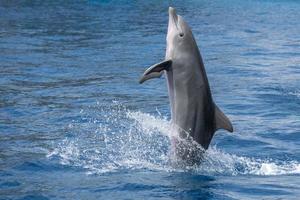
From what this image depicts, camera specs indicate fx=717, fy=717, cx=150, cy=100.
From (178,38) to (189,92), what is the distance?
0.98 m

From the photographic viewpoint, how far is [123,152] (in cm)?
1109

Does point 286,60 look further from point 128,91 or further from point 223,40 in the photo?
point 128,91

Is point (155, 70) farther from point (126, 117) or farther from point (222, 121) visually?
point (126, 117)

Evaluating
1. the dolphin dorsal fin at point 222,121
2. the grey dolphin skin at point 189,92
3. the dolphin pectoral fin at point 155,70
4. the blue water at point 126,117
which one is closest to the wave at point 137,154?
the blue water at point 126,117

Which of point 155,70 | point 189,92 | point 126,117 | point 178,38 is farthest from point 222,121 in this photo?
point 126,117

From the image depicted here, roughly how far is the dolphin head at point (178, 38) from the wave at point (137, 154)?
1.10m

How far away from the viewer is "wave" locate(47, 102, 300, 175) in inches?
399

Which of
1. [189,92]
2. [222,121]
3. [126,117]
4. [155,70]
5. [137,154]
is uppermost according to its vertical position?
[155,70]

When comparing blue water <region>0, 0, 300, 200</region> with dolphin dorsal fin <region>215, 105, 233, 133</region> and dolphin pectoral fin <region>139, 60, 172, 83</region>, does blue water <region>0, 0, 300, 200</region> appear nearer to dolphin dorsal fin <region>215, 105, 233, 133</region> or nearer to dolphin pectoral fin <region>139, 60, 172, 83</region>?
dolphin dorsal fin <region>215, 105, 233, 133</region>

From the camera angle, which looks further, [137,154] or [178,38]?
[137,154]

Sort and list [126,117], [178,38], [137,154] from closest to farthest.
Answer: [178,38] → [137,154] → [126,117]

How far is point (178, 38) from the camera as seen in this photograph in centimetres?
1028

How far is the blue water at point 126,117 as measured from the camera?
9.51 meters

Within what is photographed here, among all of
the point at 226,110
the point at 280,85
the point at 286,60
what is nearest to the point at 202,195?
the point at 226,110
